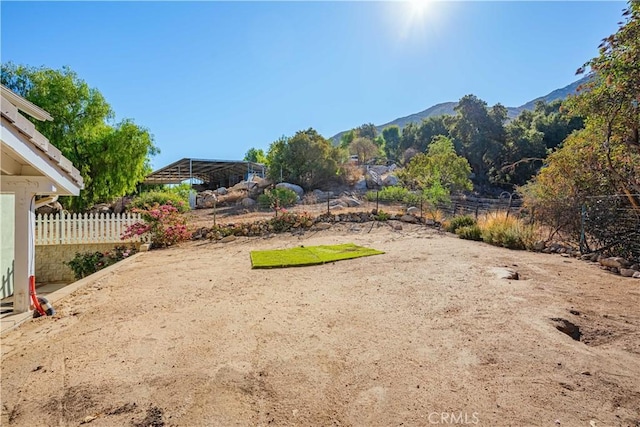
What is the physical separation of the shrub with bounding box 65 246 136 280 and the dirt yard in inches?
135

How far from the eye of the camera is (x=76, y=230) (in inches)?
346

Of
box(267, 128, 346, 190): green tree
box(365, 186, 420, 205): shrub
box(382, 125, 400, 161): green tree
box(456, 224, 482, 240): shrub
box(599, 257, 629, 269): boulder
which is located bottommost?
box(599, 257, 629, 269): boulder

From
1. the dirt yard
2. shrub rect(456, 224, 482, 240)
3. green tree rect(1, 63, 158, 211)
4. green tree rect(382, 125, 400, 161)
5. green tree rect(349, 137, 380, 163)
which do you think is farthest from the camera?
green tree rect(382, 125, 400, 161)

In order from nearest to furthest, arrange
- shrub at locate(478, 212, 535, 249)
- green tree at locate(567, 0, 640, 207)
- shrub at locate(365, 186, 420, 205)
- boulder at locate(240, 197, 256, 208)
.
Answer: green tree at locate(567, 0, 640, 207), shrub at locate(478, 212, 535, 249), shrub at locate(365, 186, 420, 205), boulder at locate(240, 197, 256, 208)

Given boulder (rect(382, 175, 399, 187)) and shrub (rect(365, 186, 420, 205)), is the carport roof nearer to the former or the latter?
boulder (rect(382, 175, 399, 187))

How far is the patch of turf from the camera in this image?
6.47m

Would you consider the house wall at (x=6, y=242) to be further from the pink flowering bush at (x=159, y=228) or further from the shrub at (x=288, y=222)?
the shrub at (x=288, y=222)

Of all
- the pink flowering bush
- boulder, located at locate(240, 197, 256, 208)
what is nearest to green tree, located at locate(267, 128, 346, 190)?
boulder, located at locate(240, 197, 256, 208)

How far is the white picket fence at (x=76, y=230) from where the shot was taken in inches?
341

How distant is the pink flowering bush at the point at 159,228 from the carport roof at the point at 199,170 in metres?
17.7

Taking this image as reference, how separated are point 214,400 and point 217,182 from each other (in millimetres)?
38268

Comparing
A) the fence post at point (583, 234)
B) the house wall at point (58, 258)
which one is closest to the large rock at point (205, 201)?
the house wall at point (58, 258)

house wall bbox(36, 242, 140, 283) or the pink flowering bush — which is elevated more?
the pink flowering bush

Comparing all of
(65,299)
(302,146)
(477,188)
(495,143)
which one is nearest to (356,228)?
(65,299)
